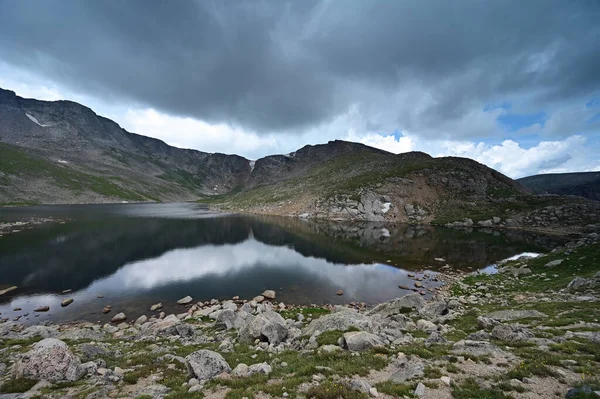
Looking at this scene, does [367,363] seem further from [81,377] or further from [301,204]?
[301,204]

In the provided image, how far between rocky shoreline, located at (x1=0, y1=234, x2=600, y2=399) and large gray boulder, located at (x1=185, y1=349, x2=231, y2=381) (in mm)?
53

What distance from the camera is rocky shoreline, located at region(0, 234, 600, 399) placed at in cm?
1041

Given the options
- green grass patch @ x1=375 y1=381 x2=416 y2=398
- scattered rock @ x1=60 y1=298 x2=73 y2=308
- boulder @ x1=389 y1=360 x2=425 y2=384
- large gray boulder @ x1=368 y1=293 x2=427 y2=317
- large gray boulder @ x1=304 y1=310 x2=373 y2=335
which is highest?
green grass patch @ x1=375 y1=381 x2=416 y2=398

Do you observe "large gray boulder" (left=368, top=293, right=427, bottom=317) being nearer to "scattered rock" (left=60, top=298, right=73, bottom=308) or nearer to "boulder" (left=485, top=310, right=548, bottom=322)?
"boulder" (left=485, top=310, right=548, bottom=322)

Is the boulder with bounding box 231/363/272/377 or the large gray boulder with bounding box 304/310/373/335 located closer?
the boulder with bounding box 231/363/272/377

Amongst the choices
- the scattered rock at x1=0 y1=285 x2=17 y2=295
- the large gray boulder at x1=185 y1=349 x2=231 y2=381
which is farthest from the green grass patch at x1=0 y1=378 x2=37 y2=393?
the scattered rock at x1=0 y1=285 x2=17 y2=295

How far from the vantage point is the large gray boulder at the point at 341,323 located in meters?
18.4

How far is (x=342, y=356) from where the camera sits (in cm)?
1387

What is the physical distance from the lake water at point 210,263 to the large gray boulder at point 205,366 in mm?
22188

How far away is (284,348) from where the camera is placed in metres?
17.2

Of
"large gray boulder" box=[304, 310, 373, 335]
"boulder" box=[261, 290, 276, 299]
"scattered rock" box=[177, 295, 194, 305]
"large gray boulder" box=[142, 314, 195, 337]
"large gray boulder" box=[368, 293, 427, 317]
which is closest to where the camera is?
"large gray boulder" box=[304, 310, 373, 335]

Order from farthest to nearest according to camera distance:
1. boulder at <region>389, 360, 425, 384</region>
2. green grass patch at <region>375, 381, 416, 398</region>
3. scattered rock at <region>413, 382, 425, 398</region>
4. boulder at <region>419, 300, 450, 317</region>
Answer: boulder at <region>419, 300, 450, 317</region>
boulder at <region>389, 360, 425, 384</region>
green grass patch at <region>375, 381, 416, 398</region>
scattered rock at <region>413, 382, 425, 398</region>

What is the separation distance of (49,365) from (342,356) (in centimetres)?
1440

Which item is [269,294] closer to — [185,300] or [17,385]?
[185,300]
